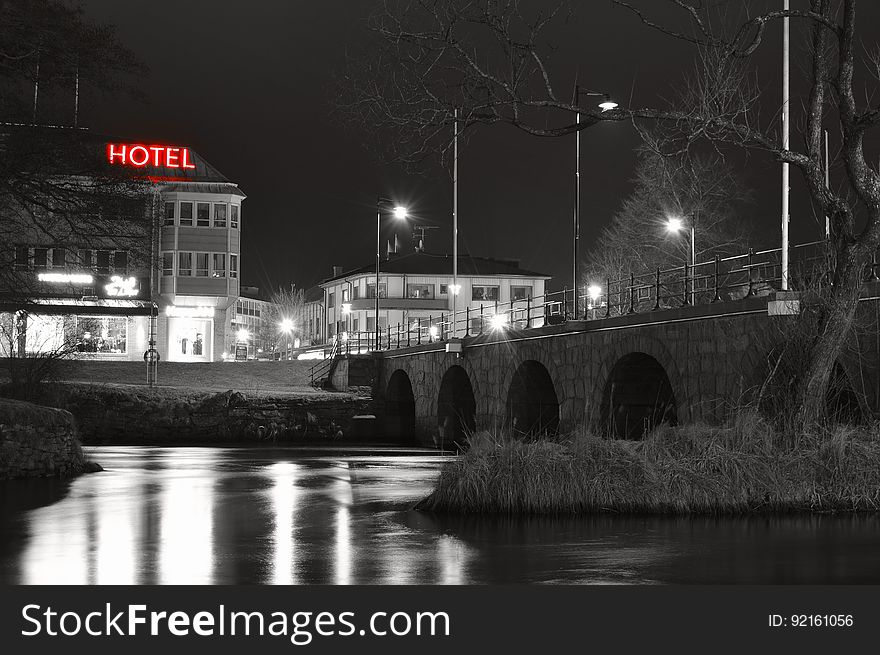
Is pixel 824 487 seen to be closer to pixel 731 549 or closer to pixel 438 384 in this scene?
pixel 731 549

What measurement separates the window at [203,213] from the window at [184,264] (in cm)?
223

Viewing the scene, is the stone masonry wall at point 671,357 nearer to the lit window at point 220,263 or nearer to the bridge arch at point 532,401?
the bridge arch at point 532,401

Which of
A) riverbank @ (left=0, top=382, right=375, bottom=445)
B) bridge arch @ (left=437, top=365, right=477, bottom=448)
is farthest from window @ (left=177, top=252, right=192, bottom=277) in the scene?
bridge arch @ (left=437, top=365, right=477, bottom=448)

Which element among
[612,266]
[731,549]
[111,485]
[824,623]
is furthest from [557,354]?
[612,266]

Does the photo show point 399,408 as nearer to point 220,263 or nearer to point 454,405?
point 454,405

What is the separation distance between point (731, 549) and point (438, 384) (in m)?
33.8

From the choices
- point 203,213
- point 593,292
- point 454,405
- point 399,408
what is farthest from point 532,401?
point 203,213

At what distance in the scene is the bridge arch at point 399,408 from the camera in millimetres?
56188

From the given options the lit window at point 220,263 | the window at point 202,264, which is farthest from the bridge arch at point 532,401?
the window at point 202,264

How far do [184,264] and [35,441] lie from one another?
52.4 meters

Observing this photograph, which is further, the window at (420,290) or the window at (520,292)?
the window at (520,292)

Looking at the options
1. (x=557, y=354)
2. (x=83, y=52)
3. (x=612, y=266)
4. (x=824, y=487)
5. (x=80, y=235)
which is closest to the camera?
(x=824, y=487)

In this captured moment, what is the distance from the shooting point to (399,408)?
57.8 metres

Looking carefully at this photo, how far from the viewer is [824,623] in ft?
30.1
